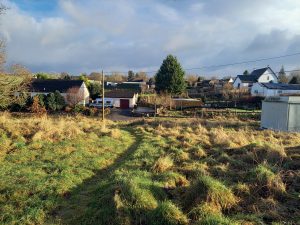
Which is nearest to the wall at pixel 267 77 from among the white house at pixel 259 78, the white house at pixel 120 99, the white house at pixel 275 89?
the white house at pixel 259 78

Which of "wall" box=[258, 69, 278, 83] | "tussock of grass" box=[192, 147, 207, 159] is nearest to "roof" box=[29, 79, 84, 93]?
"wall" box=[258, 69, 278, 83]

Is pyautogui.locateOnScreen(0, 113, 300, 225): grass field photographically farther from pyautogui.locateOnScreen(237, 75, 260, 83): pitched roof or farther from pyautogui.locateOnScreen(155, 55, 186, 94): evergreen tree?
pyautogui.locateOnScreen(237, 75, 260, 83): pitched roof

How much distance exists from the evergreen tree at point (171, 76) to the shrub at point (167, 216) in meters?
50.6

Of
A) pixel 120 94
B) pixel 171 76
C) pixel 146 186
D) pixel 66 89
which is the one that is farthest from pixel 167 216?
pixel 120 94

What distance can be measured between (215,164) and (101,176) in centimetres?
388

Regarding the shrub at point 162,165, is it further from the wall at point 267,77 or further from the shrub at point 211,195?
the wall at point 267,77

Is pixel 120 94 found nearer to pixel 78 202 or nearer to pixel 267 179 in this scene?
pixel 78 202

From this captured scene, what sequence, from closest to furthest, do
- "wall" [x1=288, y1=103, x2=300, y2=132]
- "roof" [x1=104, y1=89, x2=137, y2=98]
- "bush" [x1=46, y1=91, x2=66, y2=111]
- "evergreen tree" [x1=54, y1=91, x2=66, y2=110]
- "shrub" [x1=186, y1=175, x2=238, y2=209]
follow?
"shrub" [x1=186, y1=175, x2=238, y2=209]
"wall" [x1=288, y1=103, x2=300, y2=132]
"bush" [x1=46, y1=91, x2=66, y2=111]
"evergreen tree" [x1=54, y1=91, x2=66, y2=110]
"roof" [x1=104, y1=89, x2=137, y2=98]

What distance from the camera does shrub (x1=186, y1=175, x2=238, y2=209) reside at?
6.36 meters

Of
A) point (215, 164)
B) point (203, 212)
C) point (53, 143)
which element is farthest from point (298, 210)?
point (53, 143)

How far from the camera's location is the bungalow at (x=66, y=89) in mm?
50481

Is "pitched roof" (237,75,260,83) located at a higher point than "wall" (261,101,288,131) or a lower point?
higher

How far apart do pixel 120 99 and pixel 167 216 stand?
52.3 meters

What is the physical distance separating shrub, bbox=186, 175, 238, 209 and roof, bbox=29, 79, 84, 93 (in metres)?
50.8
